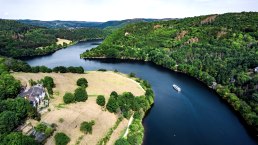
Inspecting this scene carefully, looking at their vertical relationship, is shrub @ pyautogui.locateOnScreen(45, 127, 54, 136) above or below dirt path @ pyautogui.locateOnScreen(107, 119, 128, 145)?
above

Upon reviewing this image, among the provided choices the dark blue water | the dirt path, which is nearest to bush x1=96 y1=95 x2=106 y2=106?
the dirt path

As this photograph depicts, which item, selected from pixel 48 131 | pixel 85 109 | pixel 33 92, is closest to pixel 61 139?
pixel 48 131

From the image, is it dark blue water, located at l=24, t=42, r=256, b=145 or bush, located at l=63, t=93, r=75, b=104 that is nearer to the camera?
dark blue water, located at l=24, t=42, r=256, b=145

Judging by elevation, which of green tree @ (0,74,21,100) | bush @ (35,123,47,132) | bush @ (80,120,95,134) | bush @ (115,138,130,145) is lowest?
bush @ (115,138,130,145)

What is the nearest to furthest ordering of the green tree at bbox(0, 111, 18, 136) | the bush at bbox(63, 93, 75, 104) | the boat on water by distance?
the green tree at bbox(0, 111, 18, 136) < the bush at bbox(63, 93, 75, 104) < the boat on water

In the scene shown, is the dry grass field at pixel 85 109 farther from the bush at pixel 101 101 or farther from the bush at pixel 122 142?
→ the bush at pixel 122 142

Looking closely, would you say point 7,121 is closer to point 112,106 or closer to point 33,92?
point 33,92

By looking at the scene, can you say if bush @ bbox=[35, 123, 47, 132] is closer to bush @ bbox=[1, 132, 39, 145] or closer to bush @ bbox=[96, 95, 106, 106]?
bush @ bbox=[1, 132, 39, 145]
